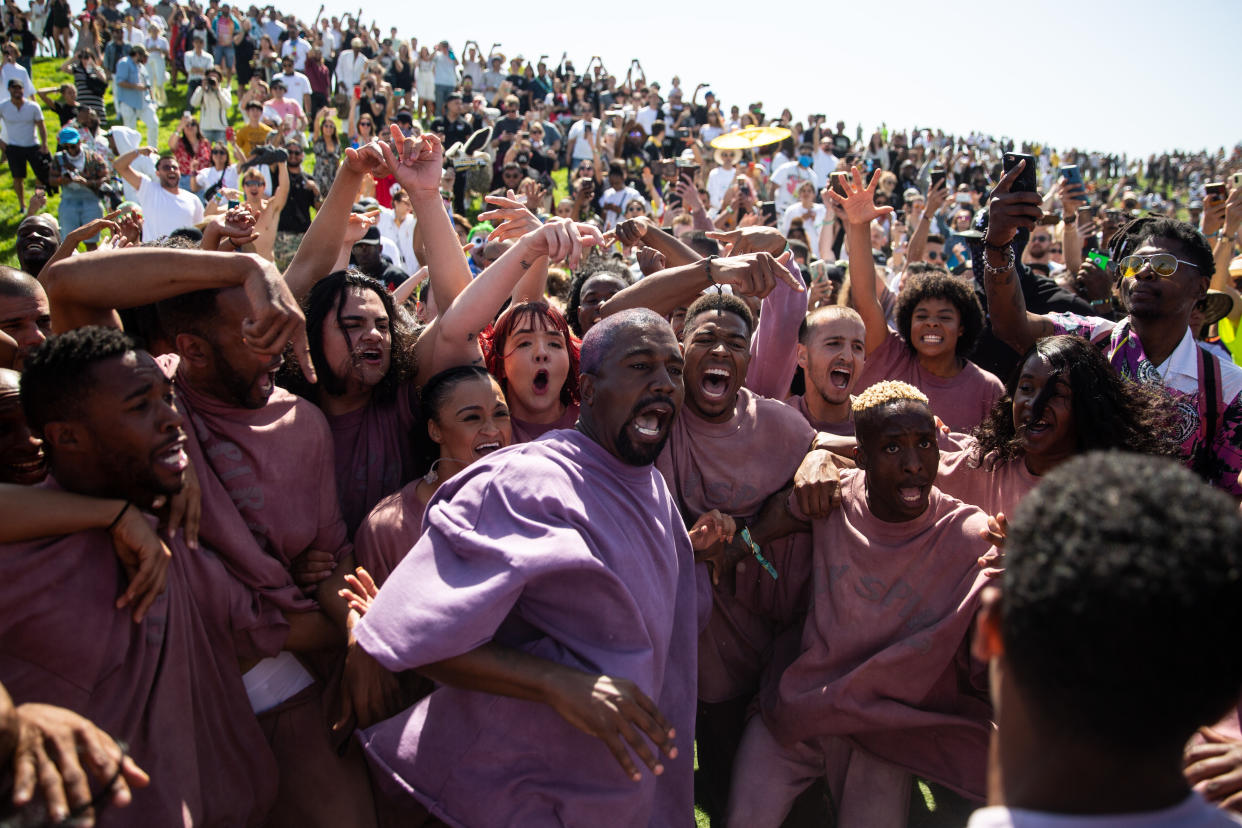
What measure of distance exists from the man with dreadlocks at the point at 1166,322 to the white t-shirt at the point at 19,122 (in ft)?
46.8

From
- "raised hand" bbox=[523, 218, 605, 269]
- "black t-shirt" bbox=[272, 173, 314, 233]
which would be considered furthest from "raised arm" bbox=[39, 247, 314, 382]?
"black t-shirt" bbox=[272, 173, 314, 233]

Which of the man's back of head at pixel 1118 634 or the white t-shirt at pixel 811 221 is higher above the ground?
the man's back of head at pixel 1118 634

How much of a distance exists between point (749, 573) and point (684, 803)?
107cm

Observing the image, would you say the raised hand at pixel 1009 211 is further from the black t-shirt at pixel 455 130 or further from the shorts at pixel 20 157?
the black t-shirt at pixel 455 130

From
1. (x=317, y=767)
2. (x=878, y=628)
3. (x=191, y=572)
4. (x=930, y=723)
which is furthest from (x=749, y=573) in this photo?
(x=191, y=572)

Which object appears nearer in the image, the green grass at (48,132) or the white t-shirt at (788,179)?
the green grass at (48,132)

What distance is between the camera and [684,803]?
9.04ft

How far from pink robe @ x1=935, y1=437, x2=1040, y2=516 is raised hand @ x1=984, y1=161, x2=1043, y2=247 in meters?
1.04

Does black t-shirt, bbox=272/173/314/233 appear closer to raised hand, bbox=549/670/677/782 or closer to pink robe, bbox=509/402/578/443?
pink robe, bbox=509/402/578/443

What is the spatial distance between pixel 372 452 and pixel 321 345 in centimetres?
48

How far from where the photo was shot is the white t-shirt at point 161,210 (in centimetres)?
960

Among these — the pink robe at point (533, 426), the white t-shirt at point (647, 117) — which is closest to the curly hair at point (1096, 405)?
the pink robe at point (533, 426)

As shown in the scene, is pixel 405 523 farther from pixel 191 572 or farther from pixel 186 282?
pixel 186 282

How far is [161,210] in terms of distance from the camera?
9.63 metres
